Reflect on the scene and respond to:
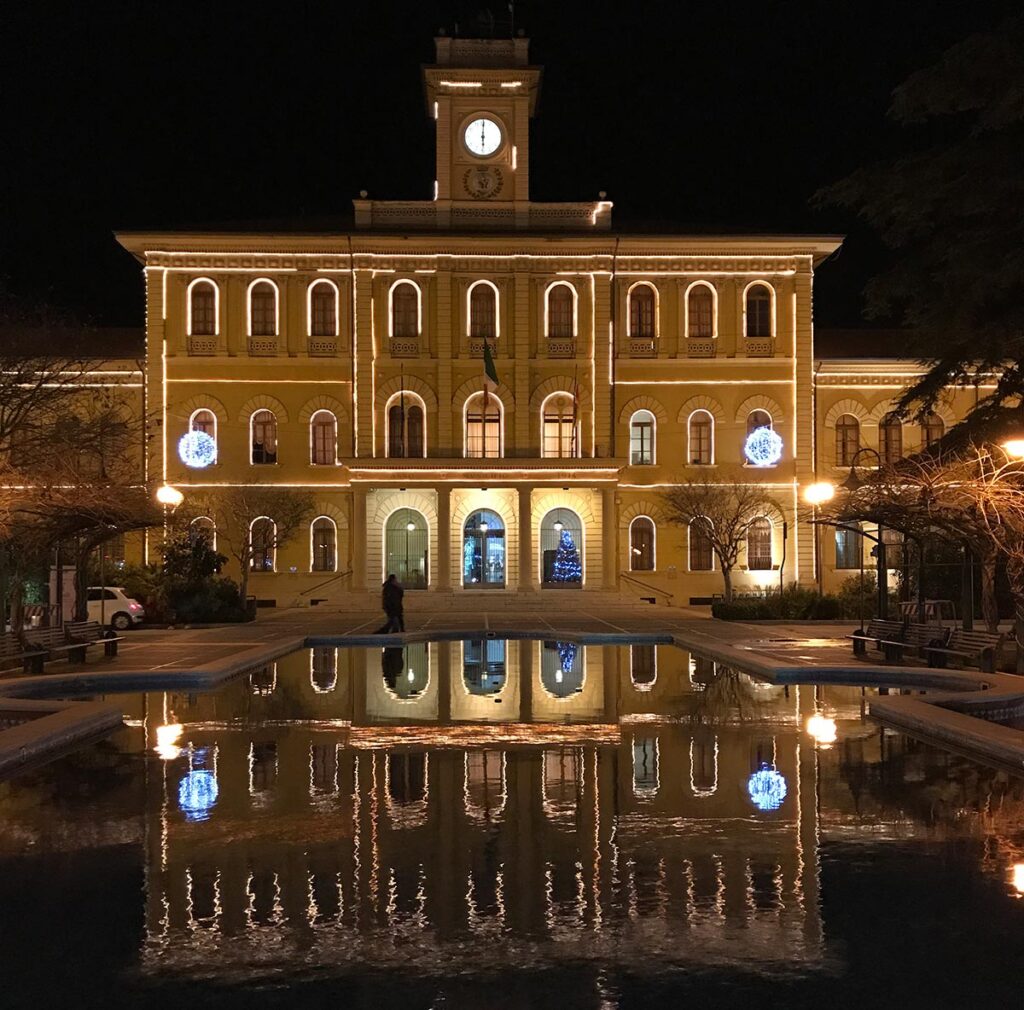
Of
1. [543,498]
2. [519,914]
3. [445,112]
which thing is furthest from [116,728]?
[445,112]

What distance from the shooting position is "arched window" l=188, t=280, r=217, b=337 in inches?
1868

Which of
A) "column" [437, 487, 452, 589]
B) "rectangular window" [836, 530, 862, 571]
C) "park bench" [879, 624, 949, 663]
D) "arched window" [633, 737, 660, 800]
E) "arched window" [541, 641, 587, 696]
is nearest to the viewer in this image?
"arched window" [633, 737, 660, 800]

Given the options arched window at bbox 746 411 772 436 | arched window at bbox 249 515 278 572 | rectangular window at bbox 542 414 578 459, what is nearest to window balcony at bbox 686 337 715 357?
arched window at bbox 746 411 772 436

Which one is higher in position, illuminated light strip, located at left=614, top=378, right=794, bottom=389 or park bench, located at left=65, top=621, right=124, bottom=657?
illuminated light strip, located at left=614, top=378, right=794, bottom=389

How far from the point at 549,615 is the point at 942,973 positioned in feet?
113

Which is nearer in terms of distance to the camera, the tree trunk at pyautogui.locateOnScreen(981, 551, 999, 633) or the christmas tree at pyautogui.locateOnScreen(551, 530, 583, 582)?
the tree trunk at pyautogui.locateOnScreen(981, 551, 999, 633)

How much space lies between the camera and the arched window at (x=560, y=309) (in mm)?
48156

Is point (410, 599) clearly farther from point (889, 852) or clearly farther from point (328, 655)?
point (889, 852)

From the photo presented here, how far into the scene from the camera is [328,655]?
2556 cm

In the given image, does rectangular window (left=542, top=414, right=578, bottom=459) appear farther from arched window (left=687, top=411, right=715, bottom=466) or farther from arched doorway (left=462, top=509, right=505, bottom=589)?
arched window (left=687, top=411, right=715, bottom=466)

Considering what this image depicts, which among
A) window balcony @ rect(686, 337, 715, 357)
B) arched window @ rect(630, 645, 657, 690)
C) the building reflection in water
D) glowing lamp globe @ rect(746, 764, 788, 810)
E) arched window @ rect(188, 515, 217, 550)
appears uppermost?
window balcony @ rect(686, 337, 715, 357)

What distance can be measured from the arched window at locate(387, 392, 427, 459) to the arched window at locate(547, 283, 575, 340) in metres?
5.52

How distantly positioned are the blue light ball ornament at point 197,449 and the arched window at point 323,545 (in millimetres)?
4244

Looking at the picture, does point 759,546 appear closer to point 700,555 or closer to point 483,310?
point 700,555
